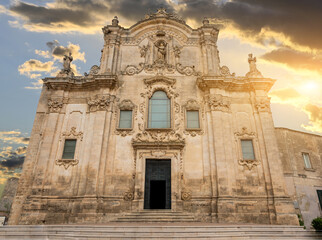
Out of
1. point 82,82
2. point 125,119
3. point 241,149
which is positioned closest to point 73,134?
point 125,119

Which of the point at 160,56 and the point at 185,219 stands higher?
the point at 160,56

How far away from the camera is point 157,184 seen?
15.5 meters

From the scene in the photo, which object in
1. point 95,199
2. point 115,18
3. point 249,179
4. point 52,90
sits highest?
point 115,18

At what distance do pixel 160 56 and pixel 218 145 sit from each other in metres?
8.68

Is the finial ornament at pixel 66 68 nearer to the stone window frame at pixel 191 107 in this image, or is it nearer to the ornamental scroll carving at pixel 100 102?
the ornamental scroll carving at pixel 100 102

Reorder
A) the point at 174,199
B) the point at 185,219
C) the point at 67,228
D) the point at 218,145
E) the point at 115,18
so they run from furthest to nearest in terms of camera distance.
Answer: the point at 115,18 → the point at 218,145 → the point at 174,199 → the point at 185,219 → the point at 67,228

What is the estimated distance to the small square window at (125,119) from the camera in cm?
1684

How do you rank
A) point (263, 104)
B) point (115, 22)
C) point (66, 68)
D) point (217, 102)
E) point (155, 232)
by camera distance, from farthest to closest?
point (115, 22) → point (66, 68) → point (263, 104) → point (217, 102) → point (155, 232)

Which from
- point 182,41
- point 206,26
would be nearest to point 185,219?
point 182,41

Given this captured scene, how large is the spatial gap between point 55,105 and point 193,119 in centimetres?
1020

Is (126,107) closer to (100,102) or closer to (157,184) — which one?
(100,102)

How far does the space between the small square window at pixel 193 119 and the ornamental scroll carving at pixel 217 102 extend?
117 cm

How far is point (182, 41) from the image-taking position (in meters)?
20.0

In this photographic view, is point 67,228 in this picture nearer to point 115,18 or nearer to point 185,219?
point 185,219
